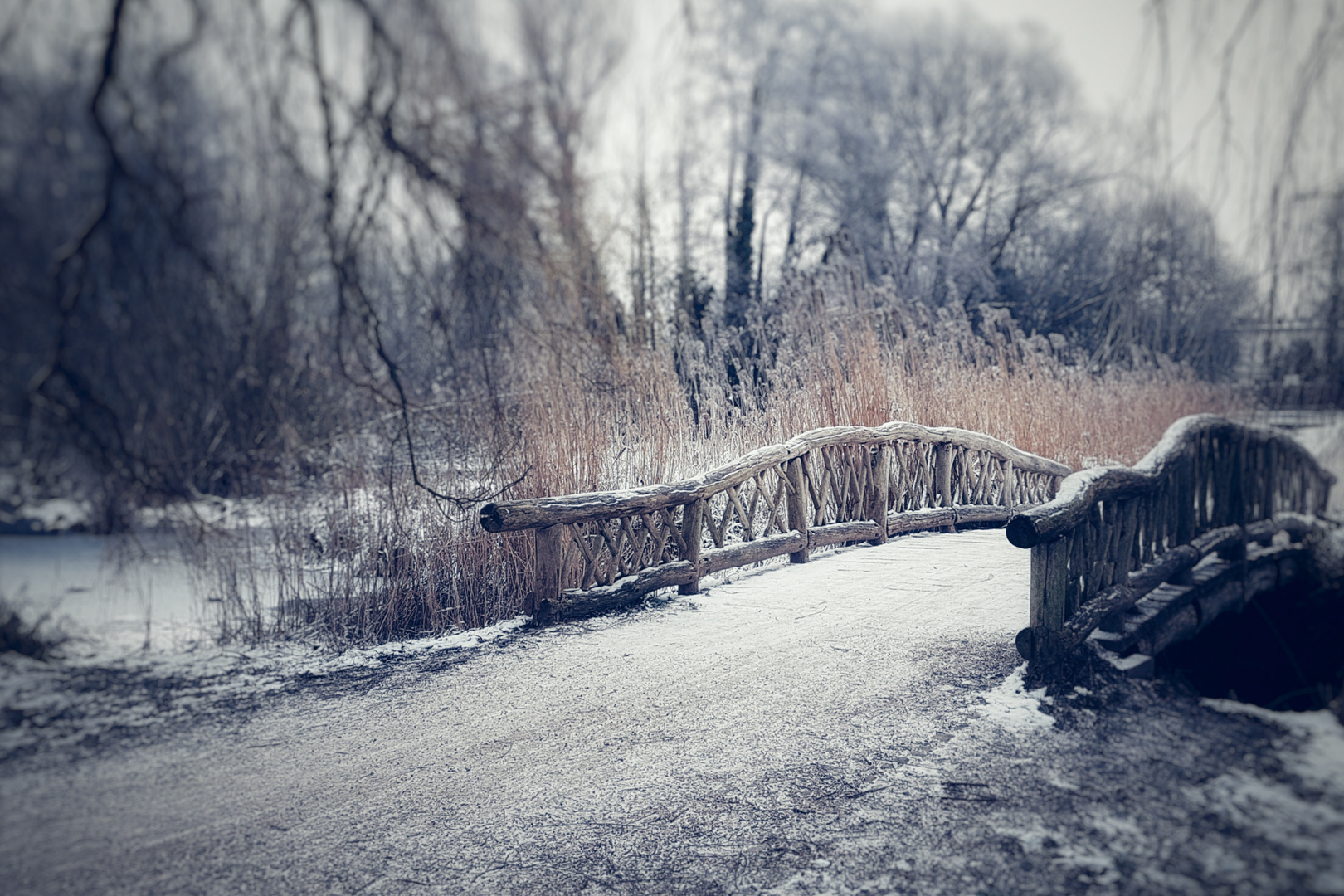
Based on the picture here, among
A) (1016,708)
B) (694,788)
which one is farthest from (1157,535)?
(694,788)

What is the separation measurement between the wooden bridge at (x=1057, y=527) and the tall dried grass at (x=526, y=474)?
31cm

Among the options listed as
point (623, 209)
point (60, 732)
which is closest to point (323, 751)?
point (60, 732)

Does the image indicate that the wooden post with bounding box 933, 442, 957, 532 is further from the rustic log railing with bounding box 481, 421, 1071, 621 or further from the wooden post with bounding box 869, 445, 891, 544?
the wooden post with bounding box 869, 445, 891, 544

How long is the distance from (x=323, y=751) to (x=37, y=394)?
2062 millimetres

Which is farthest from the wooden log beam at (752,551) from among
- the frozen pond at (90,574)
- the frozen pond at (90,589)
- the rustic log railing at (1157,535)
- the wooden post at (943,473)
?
the frozen pond at (90,574)

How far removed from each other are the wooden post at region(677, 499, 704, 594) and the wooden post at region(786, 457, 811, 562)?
143 cm

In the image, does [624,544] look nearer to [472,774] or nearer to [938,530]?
[472,774]

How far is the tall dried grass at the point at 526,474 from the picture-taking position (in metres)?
4.25

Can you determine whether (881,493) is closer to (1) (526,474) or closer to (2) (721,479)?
(2) (721,479)

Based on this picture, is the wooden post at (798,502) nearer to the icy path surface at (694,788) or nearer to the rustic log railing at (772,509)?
the rustic log railing at (772,509)

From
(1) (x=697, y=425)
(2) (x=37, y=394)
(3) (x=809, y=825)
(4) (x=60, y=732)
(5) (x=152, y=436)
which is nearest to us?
(2) (x=37, y=394)

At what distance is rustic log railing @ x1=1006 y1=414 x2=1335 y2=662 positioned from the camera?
133 inches

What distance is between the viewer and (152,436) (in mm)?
1600

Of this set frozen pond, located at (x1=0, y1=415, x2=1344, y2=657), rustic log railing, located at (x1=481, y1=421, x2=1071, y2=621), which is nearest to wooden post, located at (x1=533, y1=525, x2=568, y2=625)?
rustic log railing, located at (x1=481, y1=421, x2=1071, y2=621)
